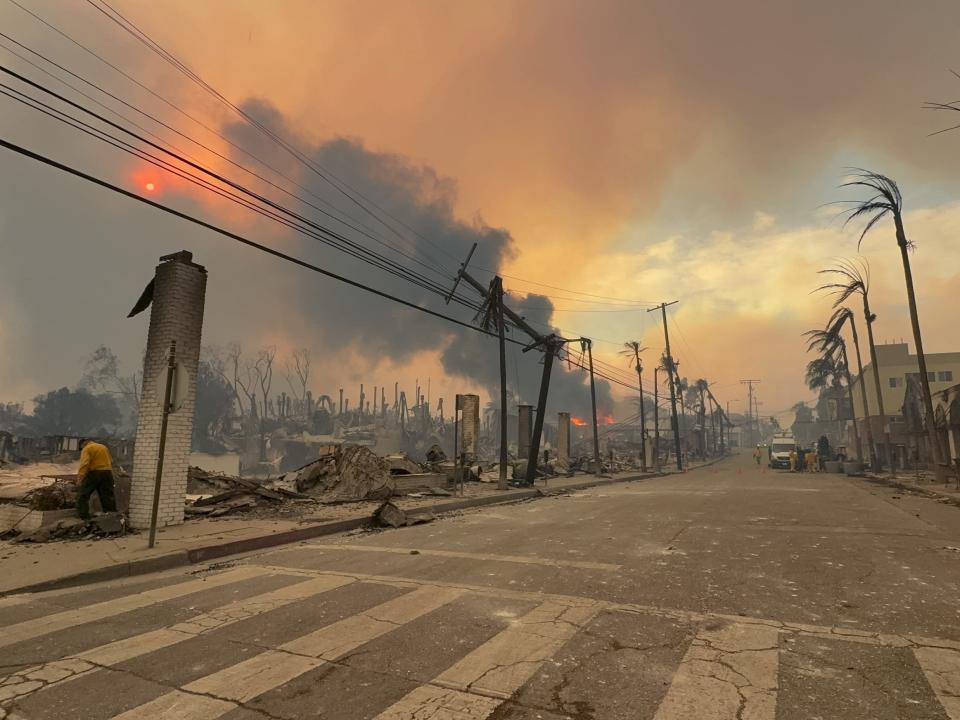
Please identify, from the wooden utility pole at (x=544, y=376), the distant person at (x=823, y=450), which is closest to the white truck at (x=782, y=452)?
the distant person at (x=823, y=450)

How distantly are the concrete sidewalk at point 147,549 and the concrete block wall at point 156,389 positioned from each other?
0.69 metres

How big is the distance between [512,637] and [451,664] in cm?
72

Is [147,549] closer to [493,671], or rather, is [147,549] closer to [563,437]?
[493,671]

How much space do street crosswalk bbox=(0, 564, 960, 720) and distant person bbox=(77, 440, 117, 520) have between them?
531 cm

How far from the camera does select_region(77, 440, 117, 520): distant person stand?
31.8ft

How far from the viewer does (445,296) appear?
22.1 m

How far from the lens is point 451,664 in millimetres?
3885

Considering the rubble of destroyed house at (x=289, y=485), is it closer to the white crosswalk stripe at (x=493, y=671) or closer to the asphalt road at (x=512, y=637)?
the asphalt road at (x=512, y=637)

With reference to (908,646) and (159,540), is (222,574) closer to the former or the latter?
(159,540)

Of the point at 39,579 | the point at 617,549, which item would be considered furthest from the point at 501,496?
the point at 39,579

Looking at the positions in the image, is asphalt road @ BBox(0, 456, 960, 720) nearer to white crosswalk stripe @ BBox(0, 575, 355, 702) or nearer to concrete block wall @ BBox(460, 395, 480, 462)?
white crosswalk stripe @ BBox(0, 575, 355, 702)

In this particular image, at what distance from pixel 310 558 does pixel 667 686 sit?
6.17 meters

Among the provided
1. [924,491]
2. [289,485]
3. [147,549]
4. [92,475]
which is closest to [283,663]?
[147,549]

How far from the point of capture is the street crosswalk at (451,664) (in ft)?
10.6
